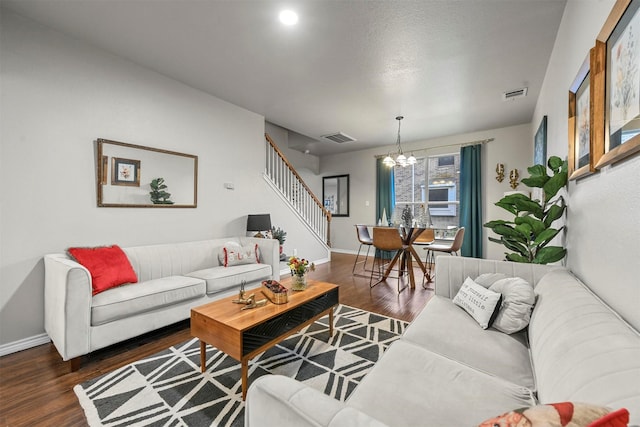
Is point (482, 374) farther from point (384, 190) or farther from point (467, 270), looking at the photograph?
point (384, 190)

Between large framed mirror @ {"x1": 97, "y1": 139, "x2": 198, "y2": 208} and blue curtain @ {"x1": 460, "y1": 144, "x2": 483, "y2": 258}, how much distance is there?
195 inches

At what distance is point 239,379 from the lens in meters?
1.80

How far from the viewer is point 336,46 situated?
103 inches

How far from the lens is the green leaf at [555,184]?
1.89 meters

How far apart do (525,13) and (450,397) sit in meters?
2.82

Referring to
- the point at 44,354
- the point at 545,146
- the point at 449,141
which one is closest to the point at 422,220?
the point at 449,141

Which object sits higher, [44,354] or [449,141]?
[449,141]

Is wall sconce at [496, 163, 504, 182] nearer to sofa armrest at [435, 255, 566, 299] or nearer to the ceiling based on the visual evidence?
the ceiling

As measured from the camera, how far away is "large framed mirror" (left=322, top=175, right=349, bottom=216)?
23.5ft

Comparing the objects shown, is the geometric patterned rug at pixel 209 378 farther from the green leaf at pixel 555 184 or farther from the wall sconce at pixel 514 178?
the wall sconce at pixel 514 178

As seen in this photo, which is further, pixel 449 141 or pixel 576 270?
pixel 449 141

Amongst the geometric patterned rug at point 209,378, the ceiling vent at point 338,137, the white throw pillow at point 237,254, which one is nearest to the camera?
the geometric patterned rug at point 209,378

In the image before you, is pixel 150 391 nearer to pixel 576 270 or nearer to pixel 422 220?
pixel 576 270

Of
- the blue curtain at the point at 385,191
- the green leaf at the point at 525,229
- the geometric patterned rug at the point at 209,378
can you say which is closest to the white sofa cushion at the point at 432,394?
the geometric patterned rug at the point at 209,378
